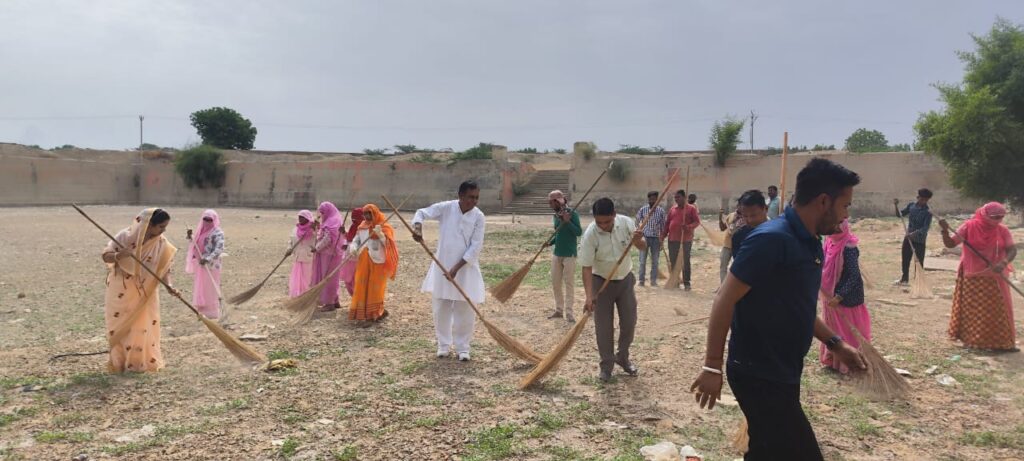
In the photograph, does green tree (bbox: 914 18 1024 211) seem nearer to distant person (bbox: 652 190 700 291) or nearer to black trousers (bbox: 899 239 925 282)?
black trousers (bbox: 899 239 925 282)

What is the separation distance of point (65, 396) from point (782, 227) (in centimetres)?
516

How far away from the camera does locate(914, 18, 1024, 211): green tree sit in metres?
15.0

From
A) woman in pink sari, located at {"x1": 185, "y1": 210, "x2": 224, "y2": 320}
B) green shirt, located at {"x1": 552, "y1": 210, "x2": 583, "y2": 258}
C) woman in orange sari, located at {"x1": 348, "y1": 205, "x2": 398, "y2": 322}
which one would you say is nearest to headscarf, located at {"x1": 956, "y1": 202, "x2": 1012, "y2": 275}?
green shirt, located at {"x1": 552, "y1": 210, "x2": 583, "y2": 258}

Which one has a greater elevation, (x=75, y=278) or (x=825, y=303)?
(x=825, y=303)

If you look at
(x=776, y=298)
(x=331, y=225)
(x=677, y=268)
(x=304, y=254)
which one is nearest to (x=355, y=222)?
(x=331, y=225)

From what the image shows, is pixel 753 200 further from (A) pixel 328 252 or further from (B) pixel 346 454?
(A) pixel 328 252

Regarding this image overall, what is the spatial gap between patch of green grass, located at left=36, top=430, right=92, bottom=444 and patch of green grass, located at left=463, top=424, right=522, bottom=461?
244 cm

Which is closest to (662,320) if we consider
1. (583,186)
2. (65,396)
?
(65,396)

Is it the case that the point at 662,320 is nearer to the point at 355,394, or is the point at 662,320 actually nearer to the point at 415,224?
the point at 415,224

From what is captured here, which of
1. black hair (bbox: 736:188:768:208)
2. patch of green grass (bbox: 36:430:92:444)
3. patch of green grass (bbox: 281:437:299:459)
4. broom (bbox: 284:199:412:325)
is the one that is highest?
black hair (bbox: 736:188:768:208)

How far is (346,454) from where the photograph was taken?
363 cm

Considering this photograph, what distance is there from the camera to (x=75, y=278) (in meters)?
10.5

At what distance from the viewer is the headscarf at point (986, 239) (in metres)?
5.93

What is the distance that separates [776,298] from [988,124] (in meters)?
16.6
